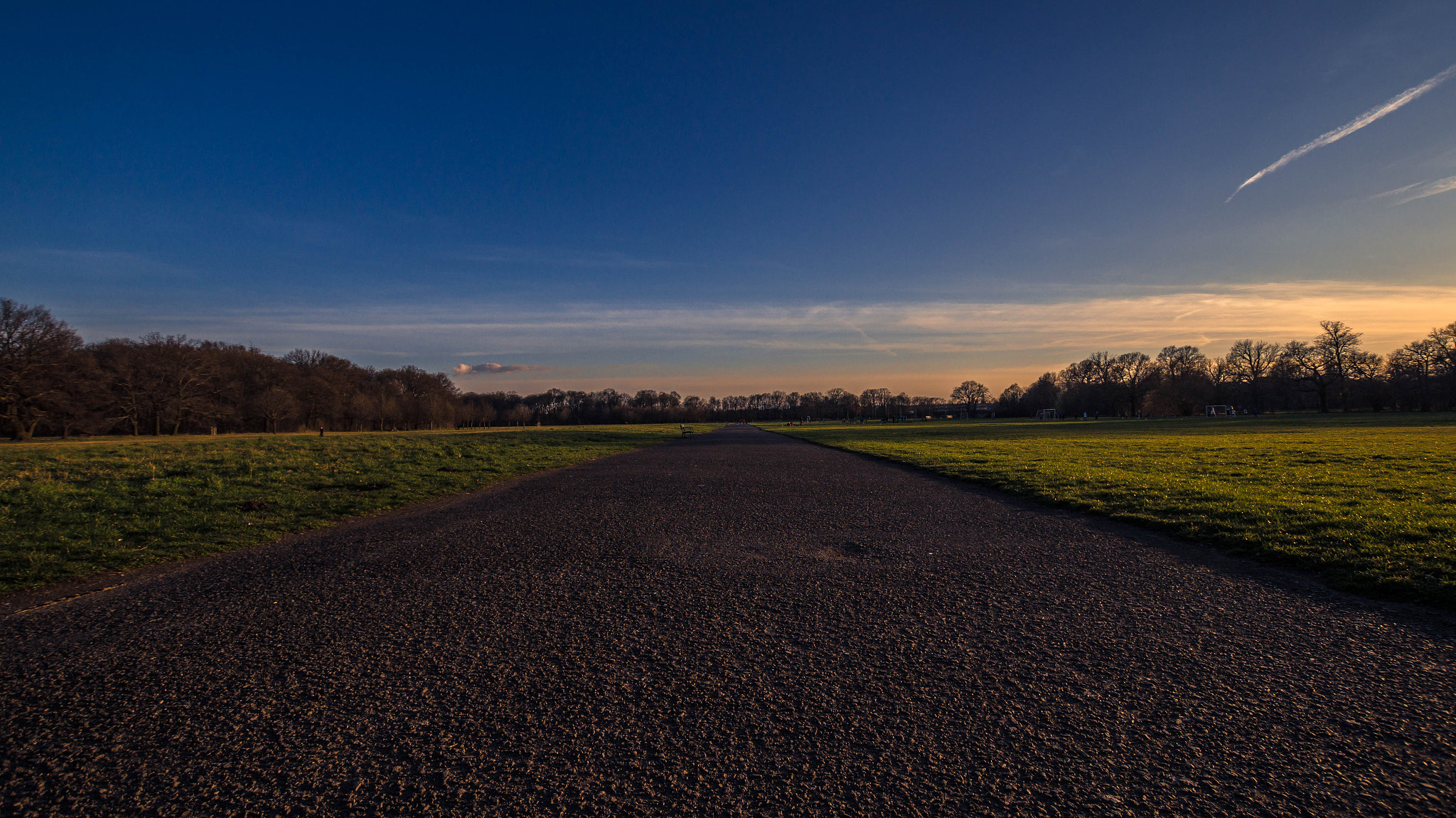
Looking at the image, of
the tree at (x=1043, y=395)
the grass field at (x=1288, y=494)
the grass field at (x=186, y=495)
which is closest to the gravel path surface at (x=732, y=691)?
the grass field at (x=1288, y=494)

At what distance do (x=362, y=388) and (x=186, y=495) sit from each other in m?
93.8

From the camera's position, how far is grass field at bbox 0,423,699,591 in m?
7.12

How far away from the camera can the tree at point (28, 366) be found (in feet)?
133

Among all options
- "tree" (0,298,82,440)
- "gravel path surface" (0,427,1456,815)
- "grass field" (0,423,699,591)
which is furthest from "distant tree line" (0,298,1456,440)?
"gravel path surface" (0,427,1456,815)

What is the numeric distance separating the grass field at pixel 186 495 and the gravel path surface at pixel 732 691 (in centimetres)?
165

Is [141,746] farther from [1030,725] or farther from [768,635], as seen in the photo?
[1030,725]

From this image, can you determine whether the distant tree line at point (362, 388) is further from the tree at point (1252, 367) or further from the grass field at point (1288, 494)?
the grass field at point (1288, 494)

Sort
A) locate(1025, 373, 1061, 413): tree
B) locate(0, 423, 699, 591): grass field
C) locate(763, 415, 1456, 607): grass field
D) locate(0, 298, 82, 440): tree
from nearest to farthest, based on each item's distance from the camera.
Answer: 1. locate(763, 415, 1456, 607): grass field
2. locate(0, 423, 699, 591): grass field
3. locate(0, 298, 82, 440): tree
4. locate(1025, 373, 1061, 413): tree

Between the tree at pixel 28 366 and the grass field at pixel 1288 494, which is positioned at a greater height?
the tree at pixel 28 366

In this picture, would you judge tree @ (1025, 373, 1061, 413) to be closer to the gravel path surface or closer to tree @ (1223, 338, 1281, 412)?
tree @ (1223, 338, 1281, 412)

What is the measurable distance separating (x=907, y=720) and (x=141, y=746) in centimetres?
383

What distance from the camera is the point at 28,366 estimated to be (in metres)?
41.1

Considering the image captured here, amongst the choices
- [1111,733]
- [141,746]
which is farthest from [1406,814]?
[141,746]

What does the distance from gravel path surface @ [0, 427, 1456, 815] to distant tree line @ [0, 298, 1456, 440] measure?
193 ft
